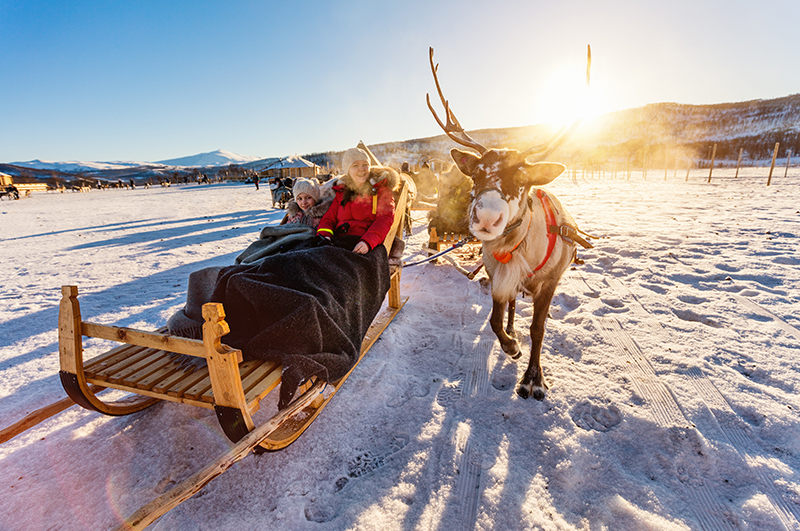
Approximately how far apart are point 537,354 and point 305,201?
9.52 ft

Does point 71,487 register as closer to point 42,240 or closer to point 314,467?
point 314,467

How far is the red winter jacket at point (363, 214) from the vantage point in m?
3.08

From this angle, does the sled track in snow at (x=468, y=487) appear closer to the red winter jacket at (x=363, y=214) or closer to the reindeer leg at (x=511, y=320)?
the reindeer leg at (x=511, y=320)

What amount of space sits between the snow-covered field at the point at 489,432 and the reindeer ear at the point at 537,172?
5.58 ft

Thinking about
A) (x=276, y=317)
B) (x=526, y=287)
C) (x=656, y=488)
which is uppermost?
(x=276, y=317)

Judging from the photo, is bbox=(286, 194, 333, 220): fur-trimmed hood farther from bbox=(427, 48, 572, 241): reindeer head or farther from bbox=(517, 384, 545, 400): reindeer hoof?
bbox=(517, 384, 545, 400): reindeer hoof

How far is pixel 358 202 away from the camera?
132 inches

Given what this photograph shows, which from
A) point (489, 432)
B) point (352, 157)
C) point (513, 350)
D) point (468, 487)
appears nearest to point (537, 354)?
point (513, 350)

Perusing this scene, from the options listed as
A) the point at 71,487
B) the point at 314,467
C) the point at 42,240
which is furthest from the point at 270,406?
the point at 42,240

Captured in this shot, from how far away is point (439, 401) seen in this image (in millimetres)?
2625

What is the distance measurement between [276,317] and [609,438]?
7.68ft

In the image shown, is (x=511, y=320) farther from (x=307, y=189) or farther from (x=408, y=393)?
(x=307, y=189)

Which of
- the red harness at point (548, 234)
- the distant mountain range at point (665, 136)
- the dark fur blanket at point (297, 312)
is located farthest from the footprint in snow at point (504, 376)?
the distant mountain range at point (665, 136)

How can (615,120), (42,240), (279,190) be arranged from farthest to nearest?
(615,120)
(279,190)
(42,240)
